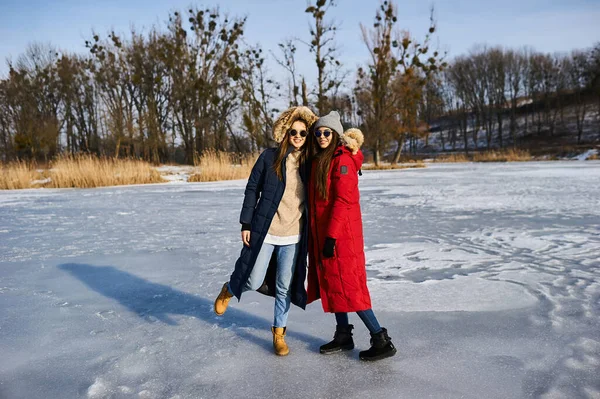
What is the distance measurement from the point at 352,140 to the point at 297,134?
28cm

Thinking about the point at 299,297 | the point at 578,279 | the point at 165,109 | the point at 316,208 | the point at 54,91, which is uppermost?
the point at 54,91

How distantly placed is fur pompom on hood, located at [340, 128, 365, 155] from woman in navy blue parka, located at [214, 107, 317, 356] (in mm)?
200

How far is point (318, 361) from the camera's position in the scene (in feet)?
6.61

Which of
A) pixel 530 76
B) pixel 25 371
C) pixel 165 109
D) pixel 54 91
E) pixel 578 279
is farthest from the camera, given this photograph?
pixel 530 76

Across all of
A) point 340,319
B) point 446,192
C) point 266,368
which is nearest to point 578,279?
point 340,319

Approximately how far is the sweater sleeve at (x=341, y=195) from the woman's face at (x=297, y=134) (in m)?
0.26

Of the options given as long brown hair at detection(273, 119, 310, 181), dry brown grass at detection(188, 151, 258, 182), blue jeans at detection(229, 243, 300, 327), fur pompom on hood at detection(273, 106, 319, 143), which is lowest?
blue jeans at detection(229, 243, 300, 327)

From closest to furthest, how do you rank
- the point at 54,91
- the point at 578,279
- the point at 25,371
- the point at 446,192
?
the point at 25,371 < the point at 578,279 < the point at 446,192 < the point at 54,91

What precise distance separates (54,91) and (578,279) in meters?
33.2

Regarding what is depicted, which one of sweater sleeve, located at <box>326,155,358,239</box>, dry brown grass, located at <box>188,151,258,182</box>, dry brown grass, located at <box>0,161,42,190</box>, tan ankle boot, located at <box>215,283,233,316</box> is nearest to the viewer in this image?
sweater sleeve, located at <box>326,155,358,239</box>

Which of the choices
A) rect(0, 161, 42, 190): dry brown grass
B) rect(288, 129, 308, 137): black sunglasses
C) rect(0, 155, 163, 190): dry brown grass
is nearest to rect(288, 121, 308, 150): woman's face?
rect(288, 129, 308, 137): black sunglasses

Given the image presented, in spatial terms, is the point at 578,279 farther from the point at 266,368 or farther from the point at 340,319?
the point at 266,368

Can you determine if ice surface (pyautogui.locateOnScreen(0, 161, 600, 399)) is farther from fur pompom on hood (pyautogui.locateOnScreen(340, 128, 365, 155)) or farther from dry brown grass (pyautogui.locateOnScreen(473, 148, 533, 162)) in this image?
dry brown grass (pyautogui.locateOnScreen(473, 148, 533, 162))

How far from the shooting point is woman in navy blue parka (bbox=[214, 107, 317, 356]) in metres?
2.15
